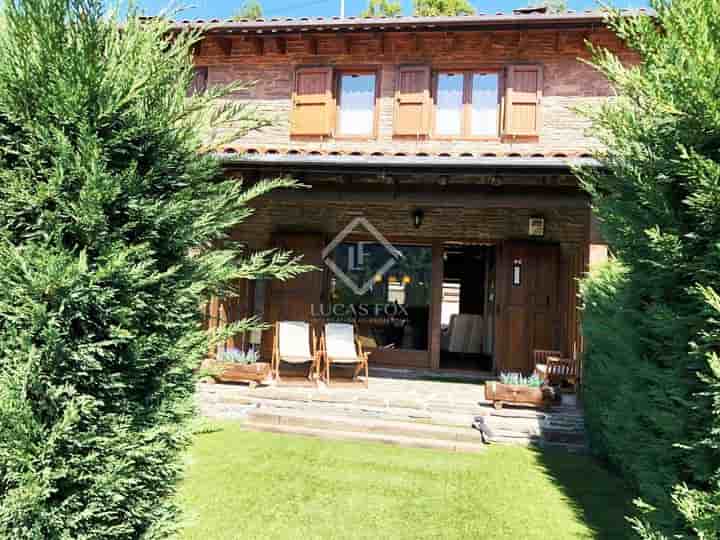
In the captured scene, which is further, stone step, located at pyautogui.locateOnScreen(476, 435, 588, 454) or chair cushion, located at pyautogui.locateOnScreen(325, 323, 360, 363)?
chair cushion, located at pyautogui.locateOnScreen(325, 323, 360, 363)

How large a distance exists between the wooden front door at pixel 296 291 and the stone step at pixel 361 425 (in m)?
2.95

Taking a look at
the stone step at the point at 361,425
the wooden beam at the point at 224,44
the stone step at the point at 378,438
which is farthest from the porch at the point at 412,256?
the wooden beam at the point at 224,44

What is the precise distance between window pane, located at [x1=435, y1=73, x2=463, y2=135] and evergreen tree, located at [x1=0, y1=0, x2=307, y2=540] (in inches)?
293

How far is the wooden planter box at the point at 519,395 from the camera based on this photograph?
638cm

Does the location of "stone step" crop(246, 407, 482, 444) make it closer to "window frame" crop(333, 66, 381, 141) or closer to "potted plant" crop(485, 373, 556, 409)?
"potted plant" crop(485, 373, 556, 409)

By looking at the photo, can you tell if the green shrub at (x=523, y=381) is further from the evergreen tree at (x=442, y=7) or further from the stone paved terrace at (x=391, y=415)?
the evergreen tree at (x=442, y=7)

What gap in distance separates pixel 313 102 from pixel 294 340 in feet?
13.6

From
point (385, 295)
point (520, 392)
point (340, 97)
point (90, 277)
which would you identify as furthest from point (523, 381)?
point (340, 97)

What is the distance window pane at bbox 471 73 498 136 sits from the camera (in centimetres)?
932

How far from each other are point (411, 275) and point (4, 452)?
831 cm

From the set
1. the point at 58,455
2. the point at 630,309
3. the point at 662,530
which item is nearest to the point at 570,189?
the point at 630,309

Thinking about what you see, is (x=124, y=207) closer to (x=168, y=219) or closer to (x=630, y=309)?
(x=168, y=219)

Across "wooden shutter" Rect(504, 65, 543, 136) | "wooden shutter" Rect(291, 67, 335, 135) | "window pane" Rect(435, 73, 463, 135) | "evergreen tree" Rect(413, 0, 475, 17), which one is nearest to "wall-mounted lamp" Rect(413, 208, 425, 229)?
"window pane" Rect(435, 73, 463, 135)

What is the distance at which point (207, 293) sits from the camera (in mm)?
2689
